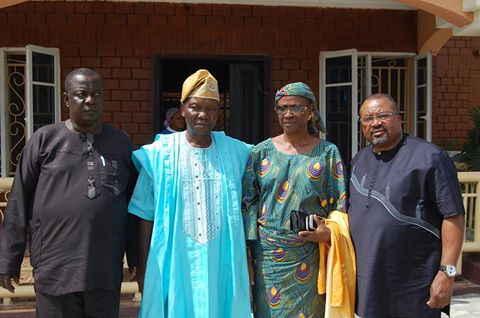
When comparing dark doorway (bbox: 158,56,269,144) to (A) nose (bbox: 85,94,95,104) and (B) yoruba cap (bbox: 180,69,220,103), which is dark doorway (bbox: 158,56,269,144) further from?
(A) nose (bbox: 85,94,95,104)

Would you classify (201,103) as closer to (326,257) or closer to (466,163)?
(326,257)

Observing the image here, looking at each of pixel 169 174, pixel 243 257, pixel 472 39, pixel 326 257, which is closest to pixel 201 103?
pixel 169 174

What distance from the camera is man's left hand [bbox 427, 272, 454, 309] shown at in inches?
94.7

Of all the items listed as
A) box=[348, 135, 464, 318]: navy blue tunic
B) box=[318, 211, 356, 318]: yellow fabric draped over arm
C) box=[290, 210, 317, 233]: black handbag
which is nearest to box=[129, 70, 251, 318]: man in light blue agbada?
box=[290, 210, 317, 233]: black handbag

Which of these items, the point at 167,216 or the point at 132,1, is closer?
the point at 167,216

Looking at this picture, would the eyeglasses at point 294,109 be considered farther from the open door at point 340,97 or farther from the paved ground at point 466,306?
the open door at point 340,97

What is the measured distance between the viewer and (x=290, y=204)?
103 inches

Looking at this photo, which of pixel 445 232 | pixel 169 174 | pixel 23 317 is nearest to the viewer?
pixel 445 232

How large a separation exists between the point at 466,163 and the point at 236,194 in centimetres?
450

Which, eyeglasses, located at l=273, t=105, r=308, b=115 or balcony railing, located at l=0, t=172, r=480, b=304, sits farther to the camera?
balcony railing, located at l=0, t=172, r=480, b=304

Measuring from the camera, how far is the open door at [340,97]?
6523 mm

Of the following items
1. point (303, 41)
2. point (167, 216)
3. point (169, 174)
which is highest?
point (303, 41)

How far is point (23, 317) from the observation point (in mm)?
4168

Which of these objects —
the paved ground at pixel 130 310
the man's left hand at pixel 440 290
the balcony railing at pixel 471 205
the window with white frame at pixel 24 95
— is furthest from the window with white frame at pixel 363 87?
the man's left hand at pixel 440 290
